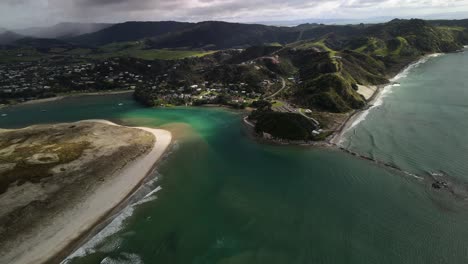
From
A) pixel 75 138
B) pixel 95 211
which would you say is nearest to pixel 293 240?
pixel 95 211

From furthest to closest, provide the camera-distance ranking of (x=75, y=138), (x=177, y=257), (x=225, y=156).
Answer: (x=75, y=138)
(x=225, y=156)
(x=177, y=257)

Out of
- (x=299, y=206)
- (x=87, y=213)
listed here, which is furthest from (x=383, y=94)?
(x=87, y=213)

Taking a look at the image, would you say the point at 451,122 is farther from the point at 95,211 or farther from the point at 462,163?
the point at 95,211

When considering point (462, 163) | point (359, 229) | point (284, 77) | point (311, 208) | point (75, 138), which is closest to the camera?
point (359, 229)

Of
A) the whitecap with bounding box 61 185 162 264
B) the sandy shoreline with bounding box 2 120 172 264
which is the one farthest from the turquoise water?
the sandy shoreline with bounding box 2 120 172 264

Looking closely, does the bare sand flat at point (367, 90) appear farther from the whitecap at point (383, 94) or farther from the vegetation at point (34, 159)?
the vegetation at point (34, 159)

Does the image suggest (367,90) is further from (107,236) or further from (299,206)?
(107,236)
